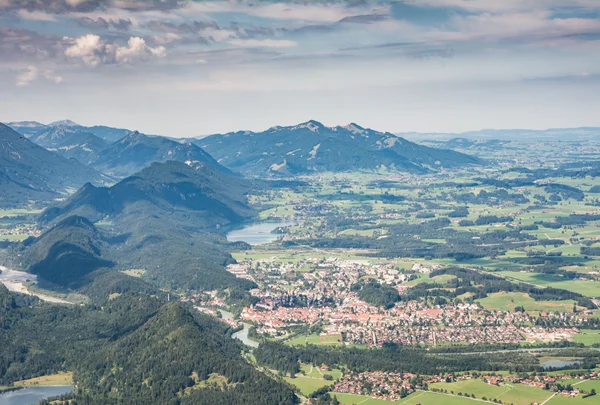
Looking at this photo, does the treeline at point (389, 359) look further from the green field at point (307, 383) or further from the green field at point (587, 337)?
the green field at point (587, 337)

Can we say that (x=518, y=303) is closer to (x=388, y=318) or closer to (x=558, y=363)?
(x=388, y=318)

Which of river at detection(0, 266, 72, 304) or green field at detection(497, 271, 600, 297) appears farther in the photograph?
green field at detection(497, 271, 600, 297)

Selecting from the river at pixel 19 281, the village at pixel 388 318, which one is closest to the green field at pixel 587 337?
the village at pixel 388 318

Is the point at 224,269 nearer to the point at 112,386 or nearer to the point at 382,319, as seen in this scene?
the point at 382,319

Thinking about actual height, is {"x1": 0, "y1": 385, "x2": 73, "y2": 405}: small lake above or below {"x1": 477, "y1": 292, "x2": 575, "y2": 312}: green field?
above

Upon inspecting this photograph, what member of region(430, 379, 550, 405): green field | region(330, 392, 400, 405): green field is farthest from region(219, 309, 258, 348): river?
region(430, 379, 550, 405): green field

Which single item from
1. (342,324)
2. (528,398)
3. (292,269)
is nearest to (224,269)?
(292,269)

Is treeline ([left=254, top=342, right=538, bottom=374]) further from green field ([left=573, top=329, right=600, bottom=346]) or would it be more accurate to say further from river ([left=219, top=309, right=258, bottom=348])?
green field ([left=573, top=329, right=600, bottom=346])
